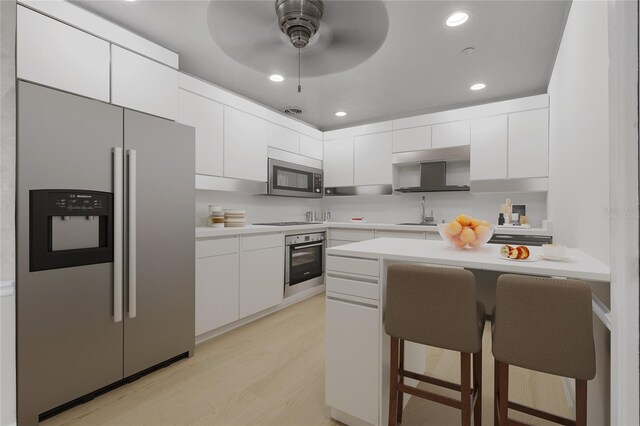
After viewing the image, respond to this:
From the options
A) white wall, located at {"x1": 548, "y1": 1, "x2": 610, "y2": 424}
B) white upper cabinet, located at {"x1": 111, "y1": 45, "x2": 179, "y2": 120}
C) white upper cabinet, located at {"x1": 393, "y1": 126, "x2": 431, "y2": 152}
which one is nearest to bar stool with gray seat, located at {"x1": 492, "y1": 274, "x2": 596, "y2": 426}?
white wall, located at {"x1": 548, "y1": 1, "x2": 610, "y2": 424}

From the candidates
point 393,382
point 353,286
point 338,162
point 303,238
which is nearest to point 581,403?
point 393,382

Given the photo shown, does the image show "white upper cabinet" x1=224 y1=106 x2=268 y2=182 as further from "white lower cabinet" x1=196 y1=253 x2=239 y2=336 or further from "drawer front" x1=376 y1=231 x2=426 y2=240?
"drawer front" x1=376 y1=231 x2=426 y2=240

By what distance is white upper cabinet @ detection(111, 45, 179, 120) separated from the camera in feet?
6.75

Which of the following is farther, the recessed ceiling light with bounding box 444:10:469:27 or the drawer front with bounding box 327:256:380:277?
the recessed ceiling light with bounding box 444:10:469:27

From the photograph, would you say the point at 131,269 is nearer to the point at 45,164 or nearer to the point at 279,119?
the point at 45,164

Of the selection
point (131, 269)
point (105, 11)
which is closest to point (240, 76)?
point (105, 11)

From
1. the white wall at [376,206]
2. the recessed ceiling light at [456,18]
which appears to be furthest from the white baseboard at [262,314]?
the recessed ceiling light at [456,18]

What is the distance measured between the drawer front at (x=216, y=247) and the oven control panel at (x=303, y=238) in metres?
0.77

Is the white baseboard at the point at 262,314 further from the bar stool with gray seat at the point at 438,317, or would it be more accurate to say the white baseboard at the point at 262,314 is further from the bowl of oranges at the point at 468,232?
the bowl of oranges at the point at 468,232

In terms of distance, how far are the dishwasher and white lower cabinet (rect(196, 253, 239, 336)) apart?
2.18m

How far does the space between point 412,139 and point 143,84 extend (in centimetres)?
311

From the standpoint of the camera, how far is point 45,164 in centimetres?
160

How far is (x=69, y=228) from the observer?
1.71m

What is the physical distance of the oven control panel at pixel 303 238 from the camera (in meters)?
3.51
